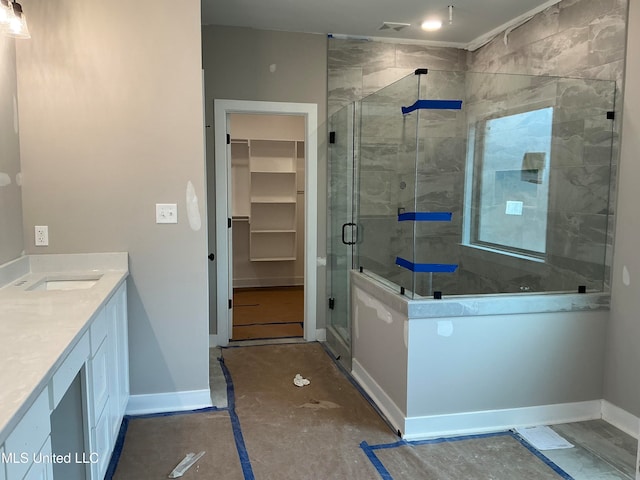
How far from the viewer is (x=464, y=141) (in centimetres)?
404

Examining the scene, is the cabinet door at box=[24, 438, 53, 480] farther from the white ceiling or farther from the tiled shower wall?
the white ceiling

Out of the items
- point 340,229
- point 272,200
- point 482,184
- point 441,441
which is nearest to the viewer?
point 441,441

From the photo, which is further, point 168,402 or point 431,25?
point 431,25

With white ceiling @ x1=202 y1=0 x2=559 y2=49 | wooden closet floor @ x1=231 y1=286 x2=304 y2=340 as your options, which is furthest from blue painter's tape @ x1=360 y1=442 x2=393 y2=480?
white ceiling @ x1=202 y1=0 x2=559 y2=49

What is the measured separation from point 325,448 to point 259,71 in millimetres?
3059

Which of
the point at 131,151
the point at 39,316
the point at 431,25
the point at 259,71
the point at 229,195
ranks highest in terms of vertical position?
the point at 431,25

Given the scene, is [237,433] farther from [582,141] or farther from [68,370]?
[582,141]

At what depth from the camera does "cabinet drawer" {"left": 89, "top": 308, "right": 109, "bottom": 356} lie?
1964 millimetres

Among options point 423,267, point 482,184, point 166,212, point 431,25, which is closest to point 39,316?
point 166,212

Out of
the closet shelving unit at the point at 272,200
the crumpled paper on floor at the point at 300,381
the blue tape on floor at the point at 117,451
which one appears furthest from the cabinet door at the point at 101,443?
the closet shelving unit at the point at 272,200

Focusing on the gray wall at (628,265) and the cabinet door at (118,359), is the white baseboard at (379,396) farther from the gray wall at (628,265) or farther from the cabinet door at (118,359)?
the cabinet door at (118,359)

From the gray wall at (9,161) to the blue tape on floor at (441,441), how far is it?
2.16 m

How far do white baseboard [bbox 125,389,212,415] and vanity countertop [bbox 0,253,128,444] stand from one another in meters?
0.82

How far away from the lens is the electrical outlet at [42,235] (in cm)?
279
